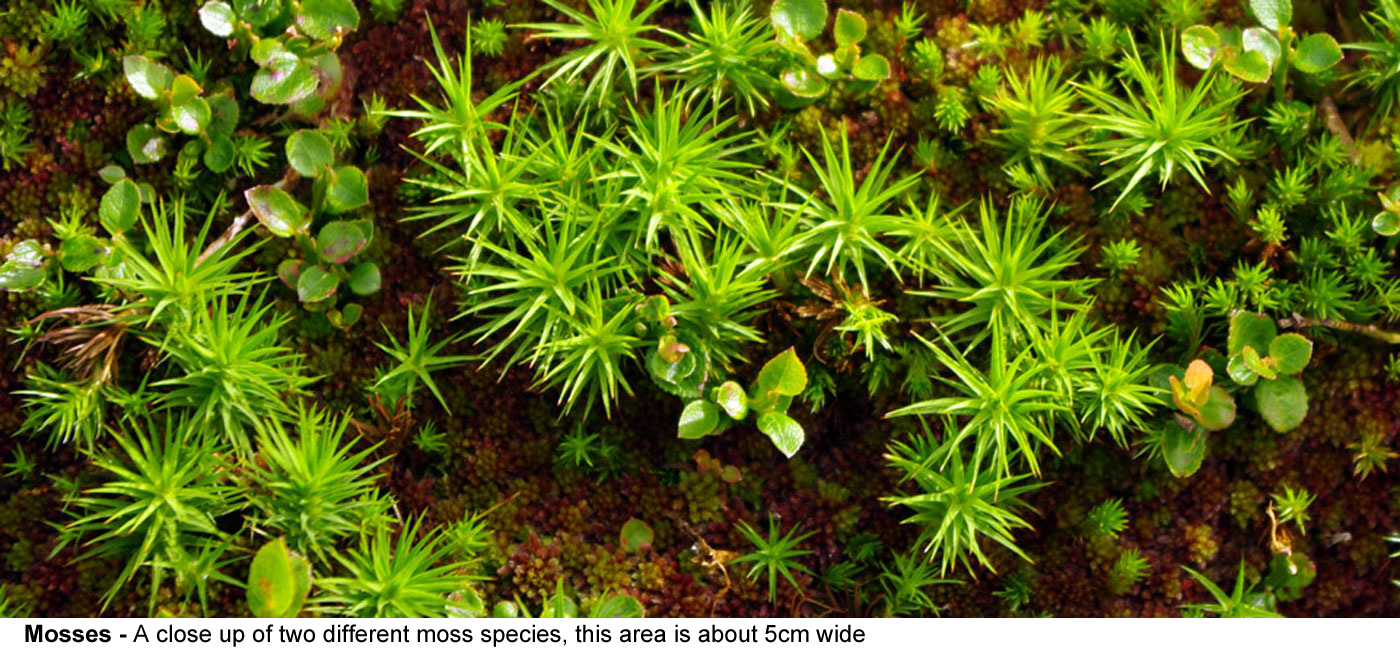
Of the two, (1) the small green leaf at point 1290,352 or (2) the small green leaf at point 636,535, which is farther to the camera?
(2) the small green leaf at point 636,535

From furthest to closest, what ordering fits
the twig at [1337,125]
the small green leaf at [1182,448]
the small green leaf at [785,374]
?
the twig at [1337,125]
the small green leaf at [1182,448]
the small green leaf at [785,374]

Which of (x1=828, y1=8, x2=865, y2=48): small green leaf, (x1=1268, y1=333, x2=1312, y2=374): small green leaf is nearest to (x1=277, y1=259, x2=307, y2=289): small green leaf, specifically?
(x1=828, y1=8, x2=865, y2=48): small green leaf

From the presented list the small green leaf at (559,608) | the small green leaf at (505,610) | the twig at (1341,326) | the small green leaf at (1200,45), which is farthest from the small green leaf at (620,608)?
the small green leaf at (1200,45)

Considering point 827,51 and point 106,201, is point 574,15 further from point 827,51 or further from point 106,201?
point 106,201

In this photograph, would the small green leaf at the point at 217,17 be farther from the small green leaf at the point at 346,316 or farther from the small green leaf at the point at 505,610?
the small green leaf at the point at 505,610

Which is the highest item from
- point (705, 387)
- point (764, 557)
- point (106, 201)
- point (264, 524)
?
point (106, 201)

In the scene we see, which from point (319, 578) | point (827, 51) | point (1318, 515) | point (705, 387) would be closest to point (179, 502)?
point (319, 578)

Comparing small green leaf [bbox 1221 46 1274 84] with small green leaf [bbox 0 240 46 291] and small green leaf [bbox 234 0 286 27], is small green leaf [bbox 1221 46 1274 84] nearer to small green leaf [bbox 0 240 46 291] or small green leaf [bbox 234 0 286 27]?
small green leaf [bbox 234 0 286 27]
